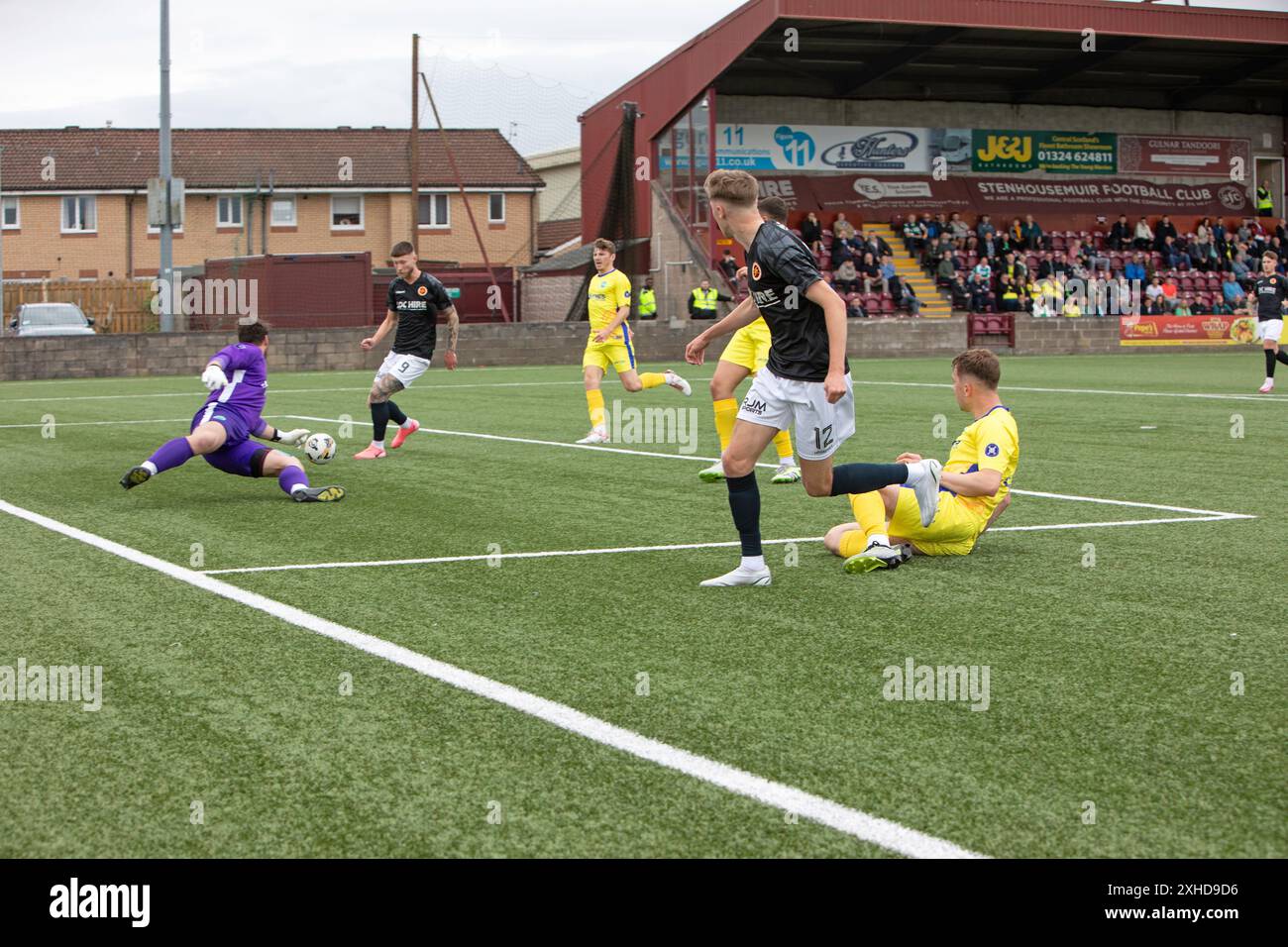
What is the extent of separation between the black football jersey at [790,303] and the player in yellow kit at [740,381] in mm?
2320

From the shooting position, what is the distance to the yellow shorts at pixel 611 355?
1554 centimetres

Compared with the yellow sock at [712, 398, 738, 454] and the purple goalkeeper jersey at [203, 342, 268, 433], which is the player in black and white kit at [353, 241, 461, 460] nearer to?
the purple goalkeeper jersey at [203, 342, 268, 433]

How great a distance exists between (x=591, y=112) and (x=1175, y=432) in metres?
39.5

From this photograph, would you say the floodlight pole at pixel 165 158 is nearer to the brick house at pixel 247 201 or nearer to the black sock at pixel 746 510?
the brick house at pixel 247 201

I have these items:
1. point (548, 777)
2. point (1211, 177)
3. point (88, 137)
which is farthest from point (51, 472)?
point (88, 137)

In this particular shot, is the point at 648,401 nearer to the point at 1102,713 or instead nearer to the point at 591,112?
the point at 1102,713

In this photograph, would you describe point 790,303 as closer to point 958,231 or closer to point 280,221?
point 958,231

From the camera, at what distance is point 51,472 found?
12.3 metres

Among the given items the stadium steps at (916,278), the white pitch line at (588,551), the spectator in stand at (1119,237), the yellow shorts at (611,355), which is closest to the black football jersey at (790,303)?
the white pitch line at (588,551)

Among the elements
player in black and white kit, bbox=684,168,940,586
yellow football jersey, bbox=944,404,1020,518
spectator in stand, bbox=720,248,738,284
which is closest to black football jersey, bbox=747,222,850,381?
player in black and white kit, bbox=684,168,940,586

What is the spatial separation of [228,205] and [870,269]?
28.8m

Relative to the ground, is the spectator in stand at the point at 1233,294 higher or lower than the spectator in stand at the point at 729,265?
lower

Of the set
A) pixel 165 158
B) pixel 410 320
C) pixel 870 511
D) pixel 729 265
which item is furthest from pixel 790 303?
pixel 729 265

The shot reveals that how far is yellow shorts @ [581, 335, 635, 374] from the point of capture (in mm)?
15539
